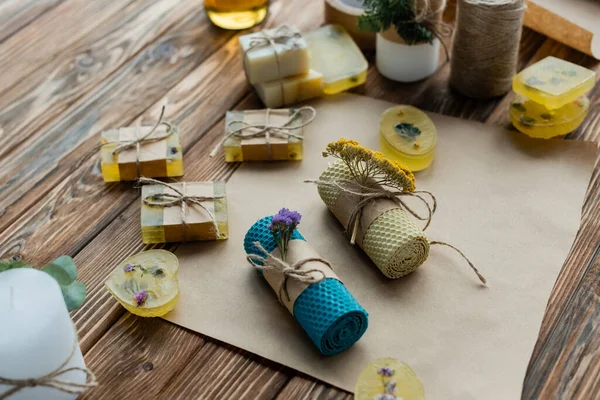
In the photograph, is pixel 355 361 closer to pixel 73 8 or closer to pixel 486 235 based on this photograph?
pixel 486 235

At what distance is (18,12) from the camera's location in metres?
1.53

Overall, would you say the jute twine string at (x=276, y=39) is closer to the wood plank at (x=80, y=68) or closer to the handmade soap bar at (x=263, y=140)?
the handmade soap bar at (x=263, y=140)

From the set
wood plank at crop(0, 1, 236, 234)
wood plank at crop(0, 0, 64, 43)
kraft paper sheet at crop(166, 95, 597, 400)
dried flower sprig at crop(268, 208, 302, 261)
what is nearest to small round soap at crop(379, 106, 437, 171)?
kraft paper sheet at crop(166, 95, 597, 400)

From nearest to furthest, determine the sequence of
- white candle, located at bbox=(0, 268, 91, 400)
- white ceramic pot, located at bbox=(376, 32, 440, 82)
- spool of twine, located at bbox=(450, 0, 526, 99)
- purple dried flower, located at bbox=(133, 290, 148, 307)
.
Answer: white candle, located at bbox=(0, 268, 91, 400)
purple dried flower, located at bbox=(133, 290, 148, 307)
spool of twine, located at bbox=(450, 0, 526, 99)
white ceramic pot, located at bbox=(376, 32, 440, 82)

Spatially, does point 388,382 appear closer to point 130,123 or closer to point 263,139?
point 263,139

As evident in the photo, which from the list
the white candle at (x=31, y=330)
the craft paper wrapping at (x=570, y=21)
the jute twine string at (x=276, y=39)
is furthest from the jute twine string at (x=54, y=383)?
the craft paper wrapping at (x=570, y=21)

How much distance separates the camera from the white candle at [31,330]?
773 millimetres

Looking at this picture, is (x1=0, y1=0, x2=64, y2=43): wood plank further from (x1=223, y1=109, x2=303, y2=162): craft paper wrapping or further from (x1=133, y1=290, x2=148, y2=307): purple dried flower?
(x1=133, y1=290, x2=148, y2=307): purple dried flower

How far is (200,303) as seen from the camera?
3.36 feet

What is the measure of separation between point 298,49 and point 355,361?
0.58 metres

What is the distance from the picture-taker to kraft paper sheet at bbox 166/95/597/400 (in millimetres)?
952

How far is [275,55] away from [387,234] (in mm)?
425

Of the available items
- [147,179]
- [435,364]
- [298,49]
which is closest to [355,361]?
[435,364]

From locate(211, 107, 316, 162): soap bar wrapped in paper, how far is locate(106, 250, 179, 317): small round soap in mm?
259
